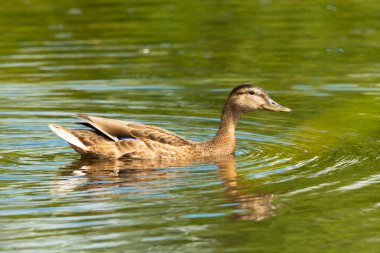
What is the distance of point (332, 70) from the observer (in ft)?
54.0

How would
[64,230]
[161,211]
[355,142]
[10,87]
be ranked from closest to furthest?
[64,230] → [161,211] → [355,142] → [10,87]

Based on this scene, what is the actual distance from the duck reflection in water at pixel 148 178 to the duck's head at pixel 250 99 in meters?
0.74

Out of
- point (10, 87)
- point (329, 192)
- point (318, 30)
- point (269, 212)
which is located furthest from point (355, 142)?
point (318, 30)

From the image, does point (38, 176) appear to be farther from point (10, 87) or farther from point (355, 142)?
point (10, 87)

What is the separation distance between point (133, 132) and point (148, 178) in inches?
52.8

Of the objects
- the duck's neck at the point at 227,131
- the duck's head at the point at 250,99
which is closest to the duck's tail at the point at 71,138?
the duck's neck at the point at 227,131

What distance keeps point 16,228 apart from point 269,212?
2.06 m

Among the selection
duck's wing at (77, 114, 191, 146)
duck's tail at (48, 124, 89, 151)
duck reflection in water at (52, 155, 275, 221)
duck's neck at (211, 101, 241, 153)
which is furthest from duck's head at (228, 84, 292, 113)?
duck's tail at (48, 124, 89, 151)

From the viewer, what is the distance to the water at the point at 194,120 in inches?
340

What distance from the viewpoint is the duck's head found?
12.4 metres

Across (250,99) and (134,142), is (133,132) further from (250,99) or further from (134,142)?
(250,99)

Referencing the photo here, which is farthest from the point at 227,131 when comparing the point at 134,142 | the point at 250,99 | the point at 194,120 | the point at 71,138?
the point at 71,138

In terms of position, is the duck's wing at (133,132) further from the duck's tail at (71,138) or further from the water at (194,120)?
the water at (194,120)

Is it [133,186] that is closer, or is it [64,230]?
[64,230]
